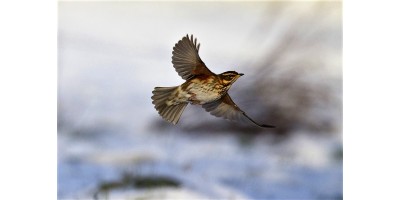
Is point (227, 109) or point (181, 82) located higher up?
point (181, 82)

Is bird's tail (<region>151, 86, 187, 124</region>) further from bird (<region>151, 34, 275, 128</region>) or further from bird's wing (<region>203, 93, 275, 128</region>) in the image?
bird's wing (<region>203, 93, 275, 128</region>)

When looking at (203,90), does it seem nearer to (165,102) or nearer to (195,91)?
(195,91)

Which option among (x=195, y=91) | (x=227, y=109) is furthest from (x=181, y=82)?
(x=227, y=109)

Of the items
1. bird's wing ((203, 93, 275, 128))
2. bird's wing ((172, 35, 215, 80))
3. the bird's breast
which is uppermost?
bird's wing ((172, 35, 215, 80))

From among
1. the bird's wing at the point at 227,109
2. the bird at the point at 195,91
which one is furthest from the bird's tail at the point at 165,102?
the bird's wing at the point at 227,109

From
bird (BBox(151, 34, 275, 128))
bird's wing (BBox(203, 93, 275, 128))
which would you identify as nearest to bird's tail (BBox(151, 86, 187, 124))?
bird (BBox(151, 34, 275, 128))
